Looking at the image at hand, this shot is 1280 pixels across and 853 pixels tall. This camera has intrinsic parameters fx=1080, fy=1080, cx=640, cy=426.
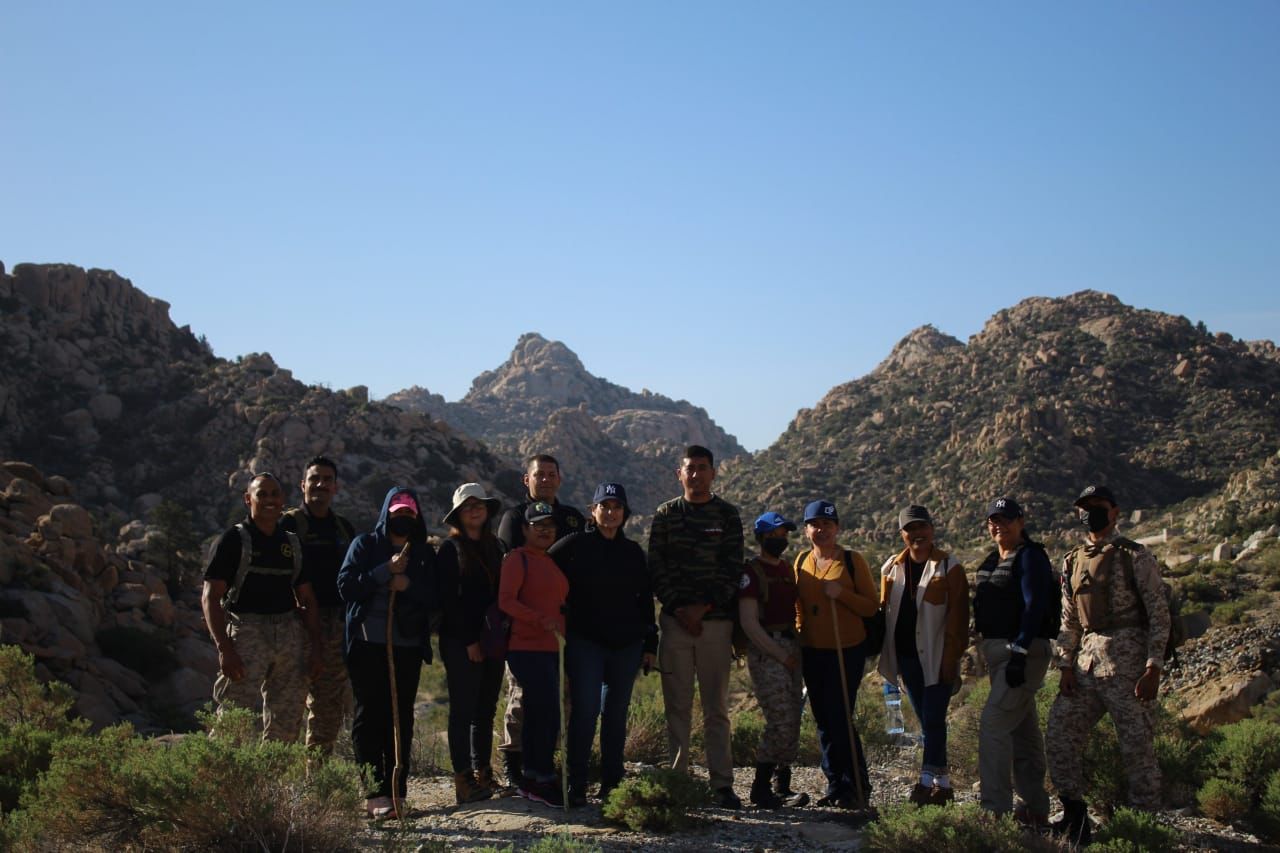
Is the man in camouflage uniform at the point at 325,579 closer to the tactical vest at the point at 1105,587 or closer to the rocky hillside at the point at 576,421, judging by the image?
the tactical vest at the point at 1105,587

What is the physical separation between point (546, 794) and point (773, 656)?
70.8 inches

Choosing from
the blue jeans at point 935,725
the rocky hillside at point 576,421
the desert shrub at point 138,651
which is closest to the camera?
the blue jeans at point 935,725

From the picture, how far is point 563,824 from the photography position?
6.73 m

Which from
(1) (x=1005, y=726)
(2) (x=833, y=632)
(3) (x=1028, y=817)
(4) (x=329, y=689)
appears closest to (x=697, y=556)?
(2) (x=833, y=632)

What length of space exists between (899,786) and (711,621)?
3519 millimetres

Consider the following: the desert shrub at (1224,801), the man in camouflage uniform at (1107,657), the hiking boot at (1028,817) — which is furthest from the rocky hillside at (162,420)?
the man in camouflage uniform at (1107,657)

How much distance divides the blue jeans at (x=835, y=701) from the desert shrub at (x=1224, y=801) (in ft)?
8.88

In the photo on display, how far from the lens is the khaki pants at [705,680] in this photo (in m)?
7.42

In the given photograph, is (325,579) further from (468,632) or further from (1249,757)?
(1249,757)

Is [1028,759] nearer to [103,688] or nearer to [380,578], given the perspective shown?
[380,578]

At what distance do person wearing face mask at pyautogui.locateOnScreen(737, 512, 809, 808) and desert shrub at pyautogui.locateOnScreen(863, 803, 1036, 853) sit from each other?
1.47 metres

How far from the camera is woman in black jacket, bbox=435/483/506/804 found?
24.0ft

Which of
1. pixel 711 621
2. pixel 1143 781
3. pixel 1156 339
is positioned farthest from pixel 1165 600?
pixel 1156 339

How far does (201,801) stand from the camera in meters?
5.54
